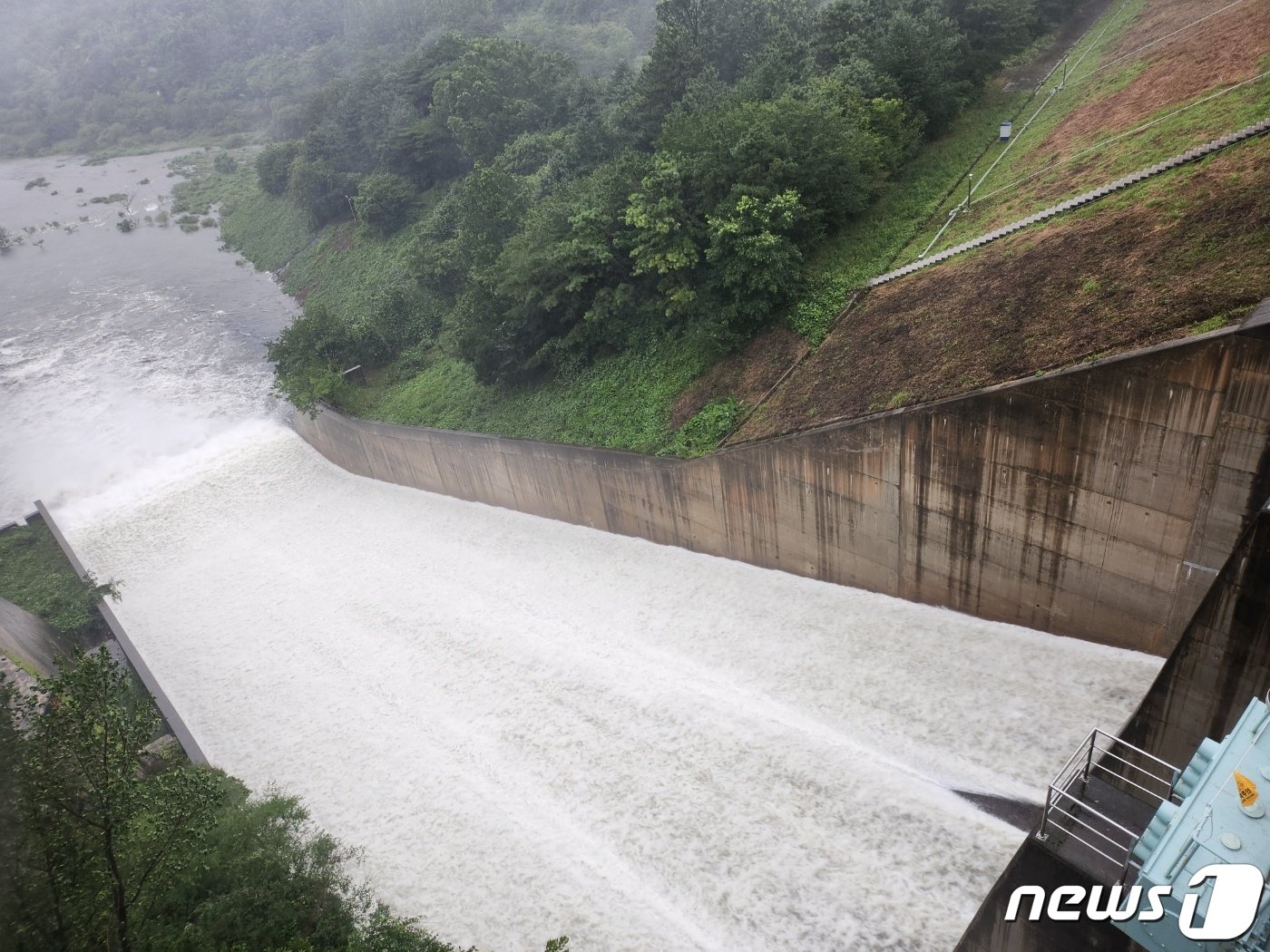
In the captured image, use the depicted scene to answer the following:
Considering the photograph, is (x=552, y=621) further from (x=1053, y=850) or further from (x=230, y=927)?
(x=1053, y=850)

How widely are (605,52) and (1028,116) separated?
44.8 m

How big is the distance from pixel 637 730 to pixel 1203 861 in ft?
32.7

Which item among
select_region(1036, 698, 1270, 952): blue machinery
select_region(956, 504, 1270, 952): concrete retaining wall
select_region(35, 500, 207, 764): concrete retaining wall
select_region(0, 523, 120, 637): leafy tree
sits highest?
select_region(1036, 698, 1270, 952): blue machinery

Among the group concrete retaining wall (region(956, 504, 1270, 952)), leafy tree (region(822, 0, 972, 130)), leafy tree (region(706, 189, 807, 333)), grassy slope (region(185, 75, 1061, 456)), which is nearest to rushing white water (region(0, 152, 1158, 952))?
concrete retaining wall (region(956, 504, 1270, 952))

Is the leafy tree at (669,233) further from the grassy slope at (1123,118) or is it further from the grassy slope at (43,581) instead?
the grassy slope at (43,581)

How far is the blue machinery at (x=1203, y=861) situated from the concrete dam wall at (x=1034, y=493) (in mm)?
5059

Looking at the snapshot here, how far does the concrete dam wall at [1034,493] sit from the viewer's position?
10.2 m

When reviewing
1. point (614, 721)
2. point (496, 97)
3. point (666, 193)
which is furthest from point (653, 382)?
point (496, 97)

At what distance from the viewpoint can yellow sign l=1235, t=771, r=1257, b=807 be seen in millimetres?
5824

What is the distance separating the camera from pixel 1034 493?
1225 centimetres

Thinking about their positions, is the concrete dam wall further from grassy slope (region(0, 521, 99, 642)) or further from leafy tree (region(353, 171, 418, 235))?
leafy tree (region(353, 171, 418, 235))

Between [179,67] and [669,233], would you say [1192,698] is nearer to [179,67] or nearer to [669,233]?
[669,233]

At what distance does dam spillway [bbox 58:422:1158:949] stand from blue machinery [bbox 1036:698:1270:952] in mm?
4050

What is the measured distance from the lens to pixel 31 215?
71438 mm
